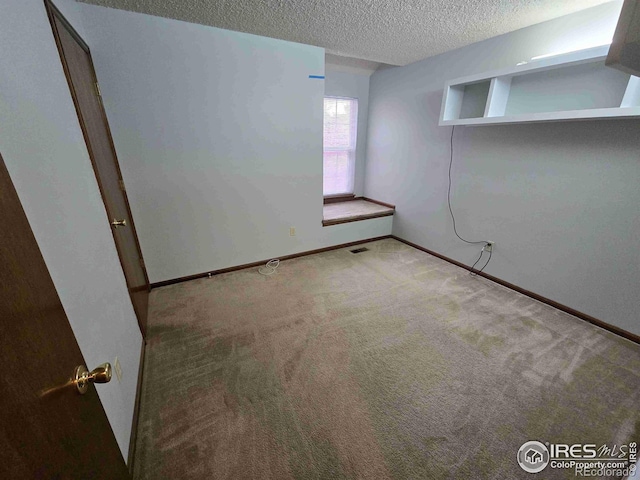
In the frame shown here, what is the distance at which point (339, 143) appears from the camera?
4156mm

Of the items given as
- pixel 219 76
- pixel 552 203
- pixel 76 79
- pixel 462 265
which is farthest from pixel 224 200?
pixel 552 203

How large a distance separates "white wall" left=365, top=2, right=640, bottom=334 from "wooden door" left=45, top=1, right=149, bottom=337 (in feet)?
10.7

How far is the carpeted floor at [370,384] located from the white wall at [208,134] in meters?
0.66

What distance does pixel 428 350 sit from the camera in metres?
1.95

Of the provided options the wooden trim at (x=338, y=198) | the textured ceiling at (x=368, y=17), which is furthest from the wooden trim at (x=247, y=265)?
the textured ceiling at (x=368, y=17)

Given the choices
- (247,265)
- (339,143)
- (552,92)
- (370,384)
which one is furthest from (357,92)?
(370,384)

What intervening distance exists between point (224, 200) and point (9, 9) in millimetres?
1957

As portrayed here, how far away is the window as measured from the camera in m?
3.98

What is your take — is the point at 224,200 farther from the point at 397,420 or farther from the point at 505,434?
the point at 505,434

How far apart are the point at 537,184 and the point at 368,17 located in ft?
6.74

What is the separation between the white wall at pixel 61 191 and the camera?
32.6 inches

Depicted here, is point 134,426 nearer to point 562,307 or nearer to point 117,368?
point 117,368

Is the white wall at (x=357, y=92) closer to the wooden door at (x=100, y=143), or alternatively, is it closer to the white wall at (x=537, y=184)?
the white wall at (x=537, y=184)

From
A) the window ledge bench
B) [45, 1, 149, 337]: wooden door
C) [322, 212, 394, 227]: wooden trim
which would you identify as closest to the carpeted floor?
[45, 1, 149, 337]: wooden door
